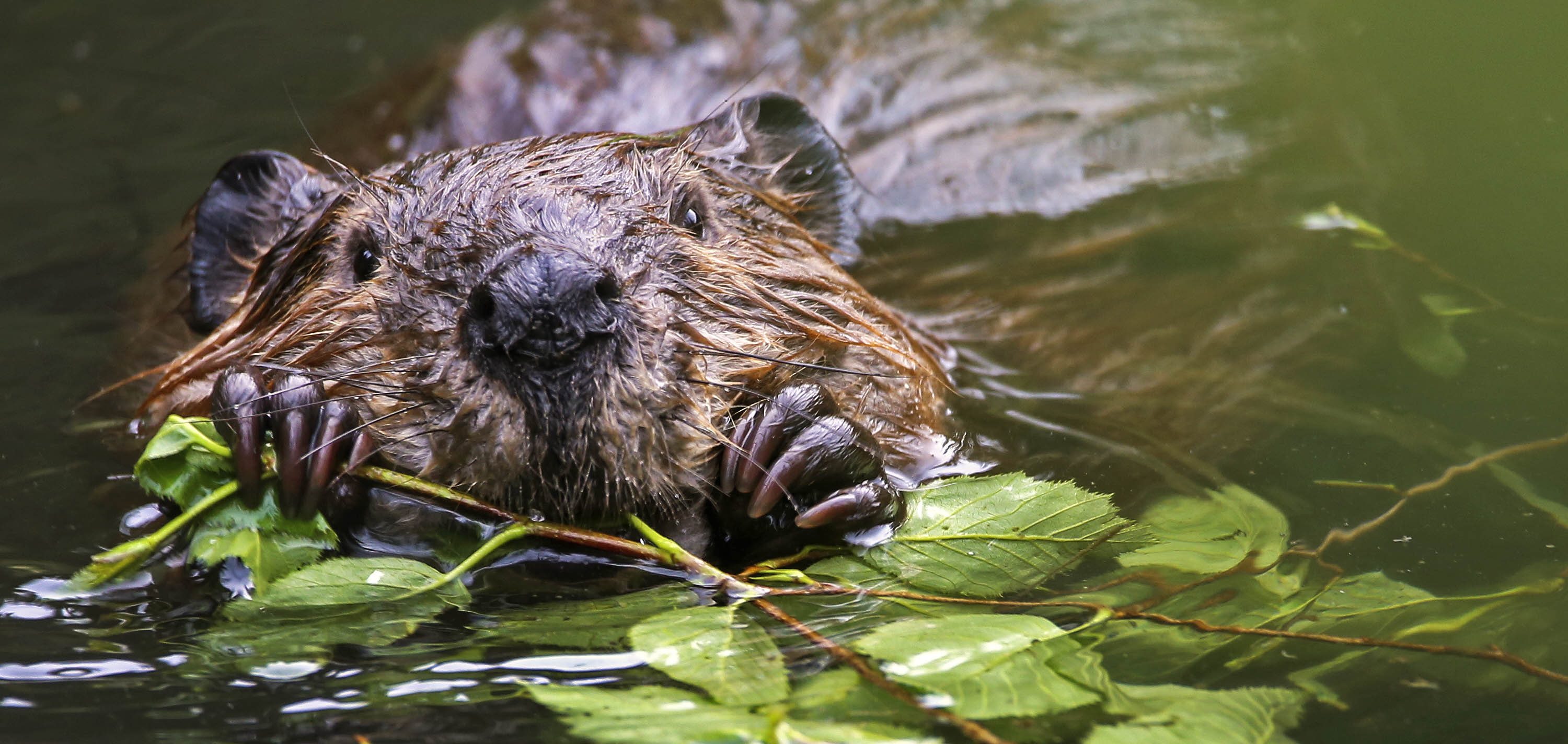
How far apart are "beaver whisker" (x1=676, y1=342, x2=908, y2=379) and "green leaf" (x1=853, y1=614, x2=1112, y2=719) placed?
52cm

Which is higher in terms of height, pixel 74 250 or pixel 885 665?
pixel 74 250

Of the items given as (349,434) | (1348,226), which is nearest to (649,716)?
(349,434)

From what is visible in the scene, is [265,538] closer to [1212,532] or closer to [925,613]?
[925,613]

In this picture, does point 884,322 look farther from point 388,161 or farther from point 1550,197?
point 1550,197

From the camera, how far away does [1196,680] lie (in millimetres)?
1793

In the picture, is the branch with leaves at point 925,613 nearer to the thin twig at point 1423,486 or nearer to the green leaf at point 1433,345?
the thin twig at point 1423,486

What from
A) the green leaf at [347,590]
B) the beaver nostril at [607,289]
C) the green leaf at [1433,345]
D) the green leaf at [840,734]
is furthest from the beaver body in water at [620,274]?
the green leaf at [1433,345]

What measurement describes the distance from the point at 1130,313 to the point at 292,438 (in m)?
2.16

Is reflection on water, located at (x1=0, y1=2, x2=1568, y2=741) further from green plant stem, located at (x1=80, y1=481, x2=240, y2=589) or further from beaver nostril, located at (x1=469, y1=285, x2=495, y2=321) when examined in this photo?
beaver nostril, located at (x1=469, y1=285, x2=495, y2=321)

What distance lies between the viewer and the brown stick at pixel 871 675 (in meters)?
1.61

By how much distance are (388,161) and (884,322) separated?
1.58 m

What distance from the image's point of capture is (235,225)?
2812 millimetres

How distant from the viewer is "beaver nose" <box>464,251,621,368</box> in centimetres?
186

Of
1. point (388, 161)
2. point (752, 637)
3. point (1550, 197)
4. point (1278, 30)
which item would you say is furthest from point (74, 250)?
point (1550, 197)
